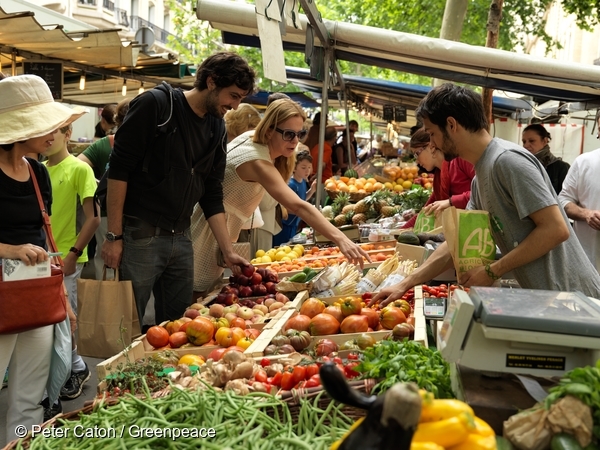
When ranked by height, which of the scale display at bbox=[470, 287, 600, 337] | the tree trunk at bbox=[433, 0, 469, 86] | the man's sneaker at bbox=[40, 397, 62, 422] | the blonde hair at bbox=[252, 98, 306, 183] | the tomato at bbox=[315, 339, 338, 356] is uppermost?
the tree trunk at bbox=[433, 0, 469, 86]

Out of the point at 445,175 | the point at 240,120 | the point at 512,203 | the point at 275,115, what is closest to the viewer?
the point at 512,203

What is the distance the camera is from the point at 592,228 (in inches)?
252

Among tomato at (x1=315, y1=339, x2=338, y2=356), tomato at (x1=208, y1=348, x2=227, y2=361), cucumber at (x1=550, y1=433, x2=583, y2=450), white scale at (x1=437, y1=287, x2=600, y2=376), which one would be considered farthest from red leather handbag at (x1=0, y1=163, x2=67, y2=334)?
cucumber at (x1=550, y1=433, x2=583, y2=450)

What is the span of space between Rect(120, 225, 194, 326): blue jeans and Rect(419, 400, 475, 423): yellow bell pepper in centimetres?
294

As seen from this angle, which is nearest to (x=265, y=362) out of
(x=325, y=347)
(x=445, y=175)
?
(x=325, y=347)

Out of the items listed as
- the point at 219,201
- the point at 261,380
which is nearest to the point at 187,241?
the point at 219,201

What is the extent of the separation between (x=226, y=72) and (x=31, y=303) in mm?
1852

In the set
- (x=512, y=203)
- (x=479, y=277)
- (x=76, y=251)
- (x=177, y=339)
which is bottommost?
(x=177, y=339)

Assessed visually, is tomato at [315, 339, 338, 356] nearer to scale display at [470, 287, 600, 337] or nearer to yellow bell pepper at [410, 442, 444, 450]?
scale display at [470, 287, 600, 337]

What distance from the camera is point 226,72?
4305 mm

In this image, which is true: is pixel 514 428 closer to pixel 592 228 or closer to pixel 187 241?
pixel 187 241

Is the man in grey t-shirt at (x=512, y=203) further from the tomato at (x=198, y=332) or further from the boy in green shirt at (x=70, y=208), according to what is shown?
the boy in green shirt at (x=70, y=208)

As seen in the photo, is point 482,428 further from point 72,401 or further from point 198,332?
point 72,401

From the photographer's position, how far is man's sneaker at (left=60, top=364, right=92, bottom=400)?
5355 mm
